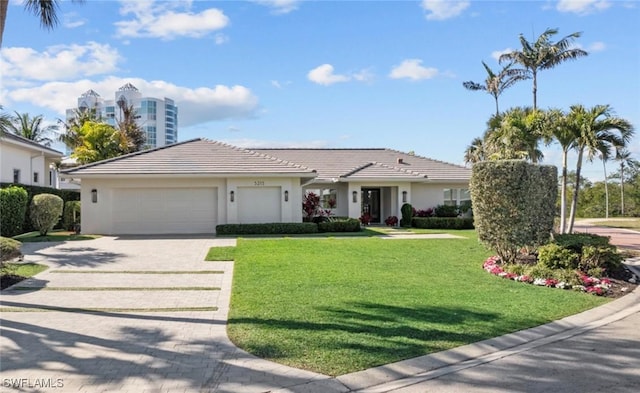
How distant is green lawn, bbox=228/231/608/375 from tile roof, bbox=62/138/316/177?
883cm

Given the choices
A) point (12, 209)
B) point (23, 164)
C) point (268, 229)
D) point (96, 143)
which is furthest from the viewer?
point (96, 143)

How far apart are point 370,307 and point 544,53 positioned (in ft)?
92.8

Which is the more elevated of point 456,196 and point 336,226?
point 456,196

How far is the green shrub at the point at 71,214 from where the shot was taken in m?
23.7

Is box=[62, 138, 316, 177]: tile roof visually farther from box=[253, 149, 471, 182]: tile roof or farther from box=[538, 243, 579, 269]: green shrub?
box=[538, 243, 579, 269]: green shrub

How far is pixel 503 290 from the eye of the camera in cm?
916

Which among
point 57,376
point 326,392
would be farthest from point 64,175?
point 326,392

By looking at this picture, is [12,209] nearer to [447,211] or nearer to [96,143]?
[96,143]

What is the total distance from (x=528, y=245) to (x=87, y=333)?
395 inches

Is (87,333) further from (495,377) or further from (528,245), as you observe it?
(528,245)

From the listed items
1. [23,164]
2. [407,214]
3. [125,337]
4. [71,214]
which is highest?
[23,164]

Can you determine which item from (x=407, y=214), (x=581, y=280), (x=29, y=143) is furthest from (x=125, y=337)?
(x=29, y=143)

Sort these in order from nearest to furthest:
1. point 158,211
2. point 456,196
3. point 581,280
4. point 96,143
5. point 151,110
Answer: point 581,280, point 158,211, point 456,196, point 96,143, point 151,110

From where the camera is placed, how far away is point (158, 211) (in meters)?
21.7
